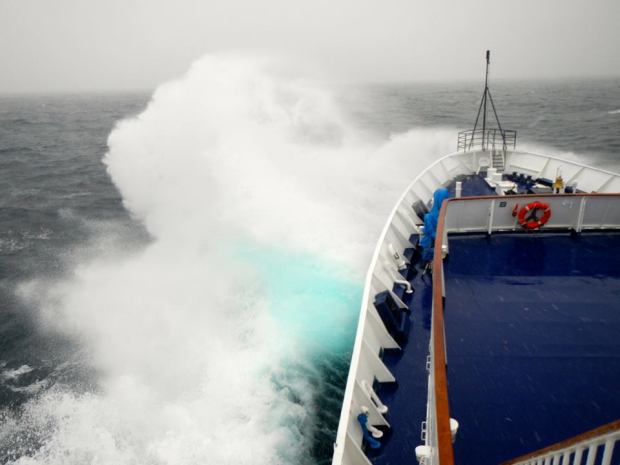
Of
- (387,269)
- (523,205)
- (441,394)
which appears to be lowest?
(387,269)

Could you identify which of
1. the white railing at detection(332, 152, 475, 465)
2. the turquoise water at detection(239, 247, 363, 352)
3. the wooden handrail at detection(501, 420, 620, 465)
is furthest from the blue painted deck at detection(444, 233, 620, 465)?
the turquoise water at detection(239, 247, 363, 352)

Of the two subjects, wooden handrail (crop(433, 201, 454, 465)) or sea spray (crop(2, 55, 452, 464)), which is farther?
sea spray (crop(2, 55, 452, 464))

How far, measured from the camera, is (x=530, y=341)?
16.8 feet

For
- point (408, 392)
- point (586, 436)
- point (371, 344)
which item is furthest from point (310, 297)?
point (586, 436)

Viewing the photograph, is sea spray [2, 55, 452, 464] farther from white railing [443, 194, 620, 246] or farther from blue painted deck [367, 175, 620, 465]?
white railing [443, 194, 620, 246]

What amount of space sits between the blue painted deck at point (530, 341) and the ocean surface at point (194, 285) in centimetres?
312

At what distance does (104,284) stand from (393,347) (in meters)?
10.0

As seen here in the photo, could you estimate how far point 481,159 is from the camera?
1366cm

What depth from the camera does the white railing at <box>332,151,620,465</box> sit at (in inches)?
152

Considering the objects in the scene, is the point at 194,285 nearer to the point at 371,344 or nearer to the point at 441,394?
the point at 371,344

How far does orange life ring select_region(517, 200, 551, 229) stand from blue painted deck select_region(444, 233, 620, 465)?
16.8 inches

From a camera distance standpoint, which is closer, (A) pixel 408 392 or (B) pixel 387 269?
(A) pixel 408 392

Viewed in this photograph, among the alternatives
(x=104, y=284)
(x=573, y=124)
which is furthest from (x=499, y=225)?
(x=573, y=124)

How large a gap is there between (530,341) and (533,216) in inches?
151
